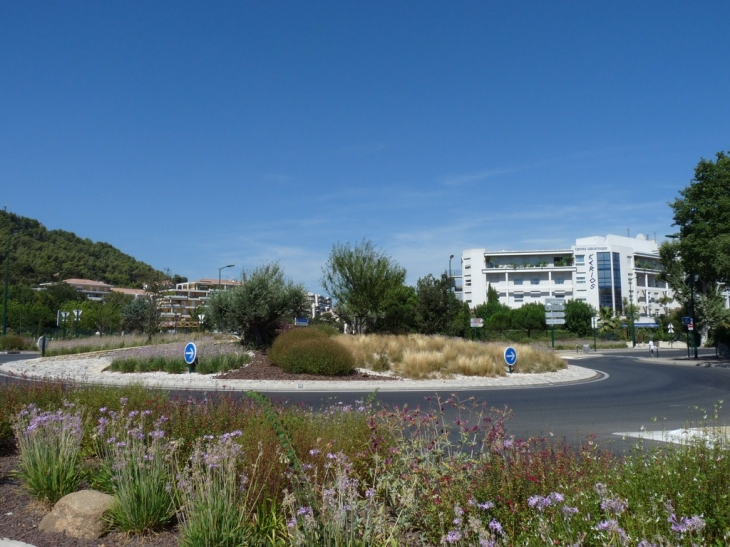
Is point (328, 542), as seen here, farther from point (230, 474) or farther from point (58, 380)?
point (58, 380)

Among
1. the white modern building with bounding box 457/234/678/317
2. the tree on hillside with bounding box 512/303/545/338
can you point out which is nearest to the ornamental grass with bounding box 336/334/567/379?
the tree on hillside with bounding box 512/303/545/338

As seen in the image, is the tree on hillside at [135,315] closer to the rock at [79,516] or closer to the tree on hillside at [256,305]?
the tree on hillside at [256,305]

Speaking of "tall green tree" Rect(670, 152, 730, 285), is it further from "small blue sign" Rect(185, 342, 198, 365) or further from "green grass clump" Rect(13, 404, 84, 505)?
"green grass clump" Rect(13, 404, 84, 505)

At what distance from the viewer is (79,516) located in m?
5.13

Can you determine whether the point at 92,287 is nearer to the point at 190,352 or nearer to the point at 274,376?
the point at 190,352

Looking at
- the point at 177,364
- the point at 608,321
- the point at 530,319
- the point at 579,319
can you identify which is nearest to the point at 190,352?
the point at 177,364

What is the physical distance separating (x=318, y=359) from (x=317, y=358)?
0.18 ft

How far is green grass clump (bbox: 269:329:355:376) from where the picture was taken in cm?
2355

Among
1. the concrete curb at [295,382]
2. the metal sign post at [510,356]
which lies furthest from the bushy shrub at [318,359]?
the metal sign post at [510,356]

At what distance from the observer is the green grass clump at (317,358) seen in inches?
927

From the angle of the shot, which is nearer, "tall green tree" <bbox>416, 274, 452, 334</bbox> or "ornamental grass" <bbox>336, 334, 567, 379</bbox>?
"ornamental grass" <bbox>336, 334, 567, 379</bbox>

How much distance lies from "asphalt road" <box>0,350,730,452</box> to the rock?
4593 mm

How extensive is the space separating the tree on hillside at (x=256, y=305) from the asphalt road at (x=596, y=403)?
1077cm

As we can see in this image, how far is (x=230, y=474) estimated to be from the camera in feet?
14.8
